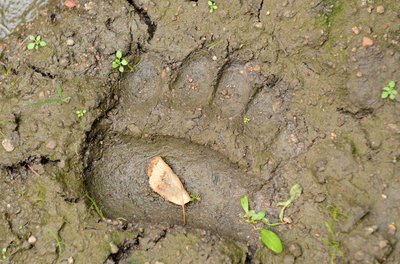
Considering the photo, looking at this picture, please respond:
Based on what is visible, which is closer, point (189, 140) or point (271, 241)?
point (271, 241)

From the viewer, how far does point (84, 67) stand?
2.38 m

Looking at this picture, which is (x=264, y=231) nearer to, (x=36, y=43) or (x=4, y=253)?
(x=4, y=253)

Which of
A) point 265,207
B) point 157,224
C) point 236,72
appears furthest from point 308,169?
point 157,224

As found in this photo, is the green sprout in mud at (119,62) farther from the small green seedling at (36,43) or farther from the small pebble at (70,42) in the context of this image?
the small green seedling at (36,43)

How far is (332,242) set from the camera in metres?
2.13

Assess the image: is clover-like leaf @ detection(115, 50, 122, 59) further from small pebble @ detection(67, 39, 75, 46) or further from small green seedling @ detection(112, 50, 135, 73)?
small pebble @ detection(67, 39, 75, 46)

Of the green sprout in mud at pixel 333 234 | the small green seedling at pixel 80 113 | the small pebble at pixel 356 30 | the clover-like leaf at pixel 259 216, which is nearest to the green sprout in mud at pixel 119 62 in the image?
the small green seedling at pixel 80 113

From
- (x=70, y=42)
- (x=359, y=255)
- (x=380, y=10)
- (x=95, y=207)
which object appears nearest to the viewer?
(x=359, y=255)

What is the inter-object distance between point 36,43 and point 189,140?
979 millimetres

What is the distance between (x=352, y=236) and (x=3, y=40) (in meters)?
2.12

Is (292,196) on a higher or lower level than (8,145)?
lower

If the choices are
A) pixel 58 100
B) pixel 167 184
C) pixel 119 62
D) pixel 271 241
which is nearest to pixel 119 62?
pixel 119 62

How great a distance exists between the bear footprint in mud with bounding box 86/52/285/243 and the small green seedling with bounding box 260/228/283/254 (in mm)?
117

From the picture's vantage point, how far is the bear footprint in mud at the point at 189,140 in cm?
231
